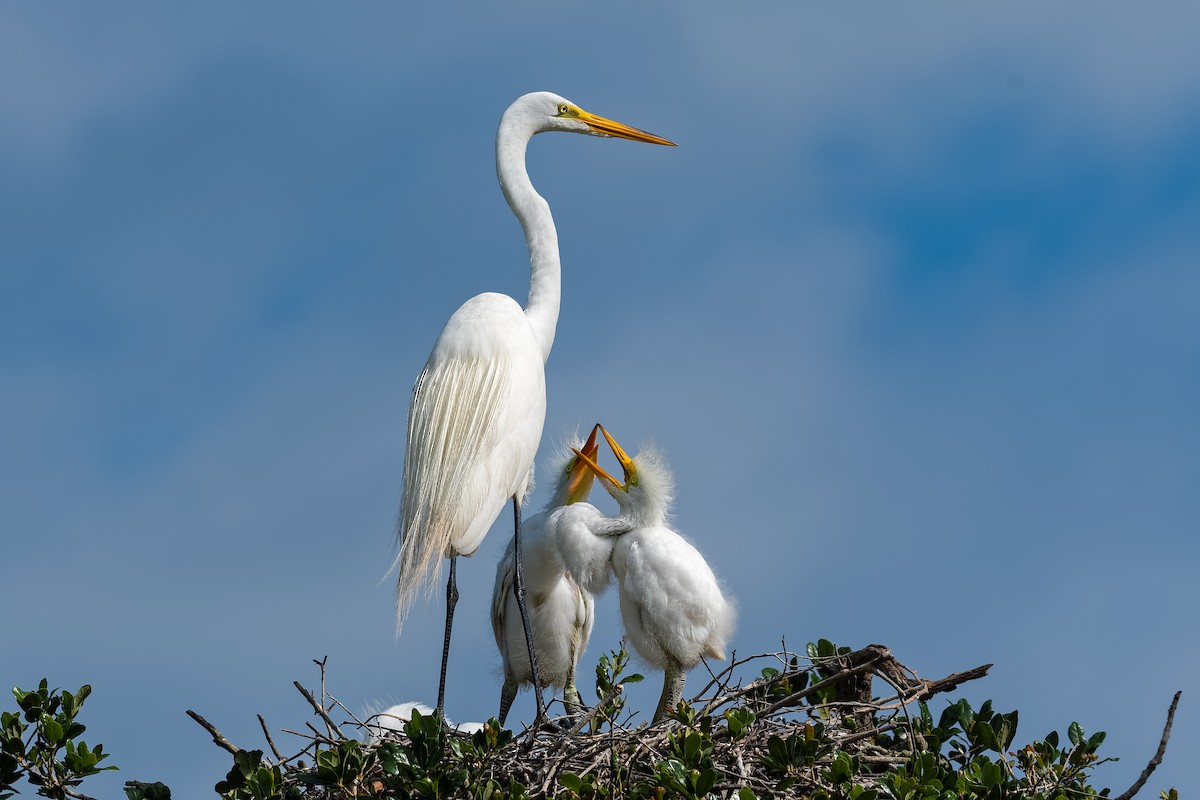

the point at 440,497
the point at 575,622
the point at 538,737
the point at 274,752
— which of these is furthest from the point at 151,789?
the point at 575,622

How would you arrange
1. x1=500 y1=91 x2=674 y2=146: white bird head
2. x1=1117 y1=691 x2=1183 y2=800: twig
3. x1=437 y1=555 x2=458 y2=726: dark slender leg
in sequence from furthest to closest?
1. x1=500 y1=91 x2=674 y2=146: white bird head
2. x1=437 y1=555 x2=458 y2=726: dark slender leg
3. x1=1117 y1=691 x2=1183 y2=800: twig

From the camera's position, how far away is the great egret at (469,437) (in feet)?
20.4

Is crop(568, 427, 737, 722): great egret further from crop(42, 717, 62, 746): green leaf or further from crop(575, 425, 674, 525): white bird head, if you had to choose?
crop(42, 717, 62, 746): green leaf

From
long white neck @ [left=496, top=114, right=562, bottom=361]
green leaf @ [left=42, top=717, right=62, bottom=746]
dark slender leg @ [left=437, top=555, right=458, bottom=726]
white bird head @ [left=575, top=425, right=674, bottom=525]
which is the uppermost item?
long white neck @ [left=496, top=114, right=562, bottom=361]

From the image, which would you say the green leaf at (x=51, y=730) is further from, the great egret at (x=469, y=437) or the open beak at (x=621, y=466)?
the open beak at (x=621, y=466)

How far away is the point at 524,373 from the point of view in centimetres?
659

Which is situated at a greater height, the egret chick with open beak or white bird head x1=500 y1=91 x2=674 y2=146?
white bird head x1=500 y1=91 x2=674 y2=146

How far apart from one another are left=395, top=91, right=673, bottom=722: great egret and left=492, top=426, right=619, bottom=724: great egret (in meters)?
0.53

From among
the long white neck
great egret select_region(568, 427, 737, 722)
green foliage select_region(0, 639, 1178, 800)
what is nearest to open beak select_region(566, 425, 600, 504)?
great egret select_region(568, 427, 737, 722)

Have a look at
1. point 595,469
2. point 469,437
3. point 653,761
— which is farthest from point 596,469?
point 653,761

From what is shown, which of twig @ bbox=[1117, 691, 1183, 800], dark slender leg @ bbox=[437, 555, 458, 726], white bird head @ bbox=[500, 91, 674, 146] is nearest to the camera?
twig @ bbox=[1117, 691, 1183, 800]

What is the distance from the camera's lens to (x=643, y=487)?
7.35m

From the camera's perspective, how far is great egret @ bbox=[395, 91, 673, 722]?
6.23 meters

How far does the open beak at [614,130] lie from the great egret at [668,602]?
2.02 metres
